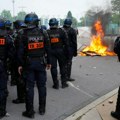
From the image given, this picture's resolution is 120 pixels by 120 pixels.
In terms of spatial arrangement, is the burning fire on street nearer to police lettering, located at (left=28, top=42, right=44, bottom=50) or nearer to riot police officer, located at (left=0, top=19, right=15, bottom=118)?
police lettering, located at (left=28, top=42, right=44, bottom=50)

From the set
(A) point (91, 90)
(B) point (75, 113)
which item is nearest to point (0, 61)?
(B) point (75, 113)

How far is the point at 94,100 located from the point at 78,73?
399 centimetres

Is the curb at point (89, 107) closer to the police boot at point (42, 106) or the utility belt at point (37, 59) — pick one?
the police boot at point (42, 106)

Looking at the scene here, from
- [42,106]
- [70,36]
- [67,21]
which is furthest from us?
[70,36]

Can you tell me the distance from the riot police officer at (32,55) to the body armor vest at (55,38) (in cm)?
212

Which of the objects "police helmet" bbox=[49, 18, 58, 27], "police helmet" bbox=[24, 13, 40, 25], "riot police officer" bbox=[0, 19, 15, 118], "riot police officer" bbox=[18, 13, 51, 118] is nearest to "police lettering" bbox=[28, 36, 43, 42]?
"riot police officer" bbox=[18, 13, 51, 118]

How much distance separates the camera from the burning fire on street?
1884 centimetres

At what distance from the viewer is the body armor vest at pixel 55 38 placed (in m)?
9.09

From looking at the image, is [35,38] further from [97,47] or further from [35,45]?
[97,47]

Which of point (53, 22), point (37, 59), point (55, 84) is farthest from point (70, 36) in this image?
point (37, 59)

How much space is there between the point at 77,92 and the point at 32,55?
2.86 metres

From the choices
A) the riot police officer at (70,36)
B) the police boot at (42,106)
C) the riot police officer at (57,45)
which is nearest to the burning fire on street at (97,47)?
the riot police officer at (70,36)

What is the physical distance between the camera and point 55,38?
361 inches

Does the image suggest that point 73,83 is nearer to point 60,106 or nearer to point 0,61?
point 60,106
